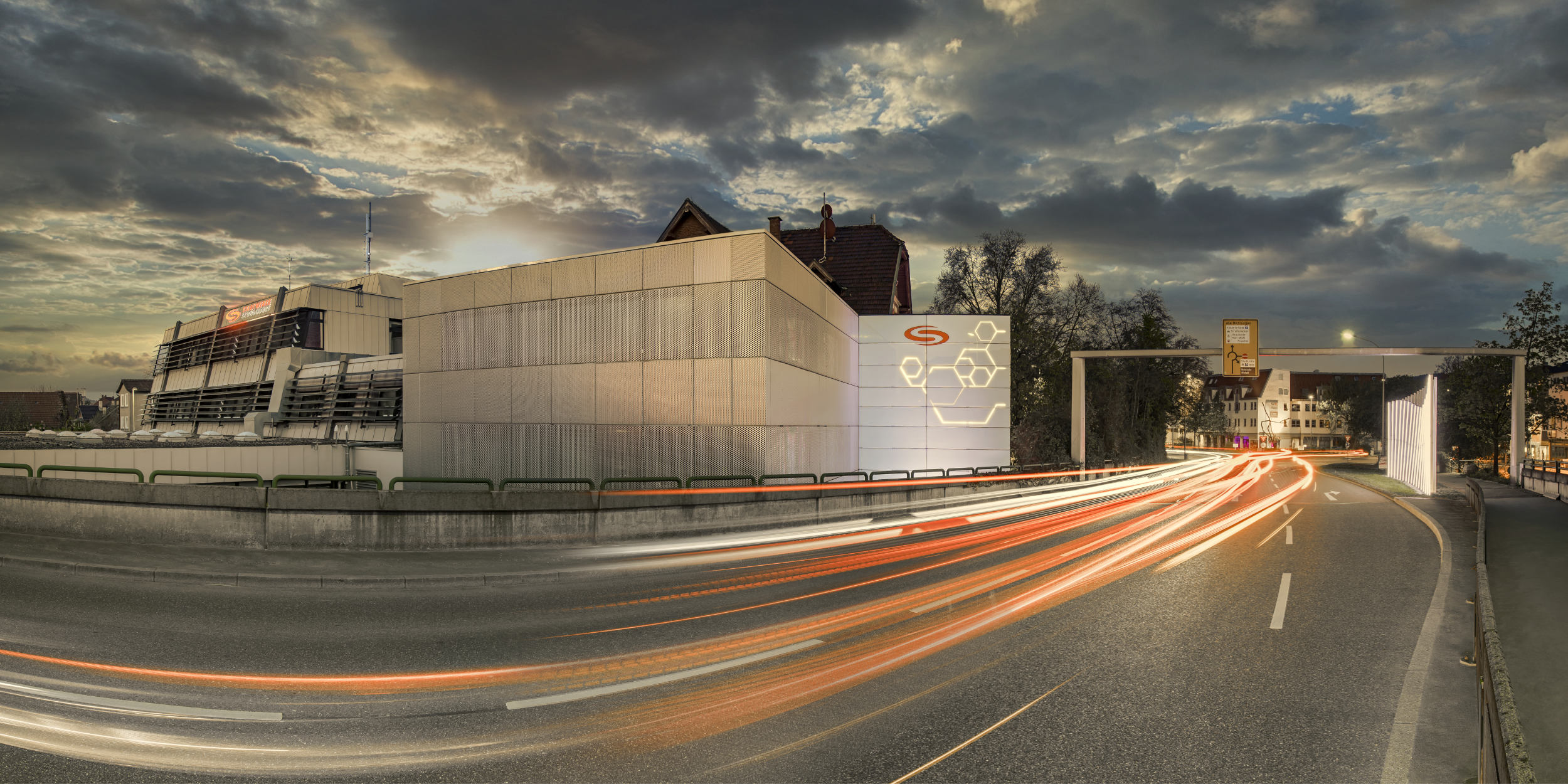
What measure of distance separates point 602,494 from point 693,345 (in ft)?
20.1

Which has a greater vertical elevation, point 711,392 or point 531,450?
point 711,392

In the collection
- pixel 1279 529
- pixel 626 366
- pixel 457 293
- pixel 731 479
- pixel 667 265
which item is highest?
pixel 667 265

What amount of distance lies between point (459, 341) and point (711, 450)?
1048cm

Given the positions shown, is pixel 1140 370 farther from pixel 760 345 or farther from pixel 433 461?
pixel 433 461

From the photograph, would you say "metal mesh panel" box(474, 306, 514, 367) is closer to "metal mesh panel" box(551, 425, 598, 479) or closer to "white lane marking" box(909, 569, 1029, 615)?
"metal mesh panel" box(551, 425, 598, 479)

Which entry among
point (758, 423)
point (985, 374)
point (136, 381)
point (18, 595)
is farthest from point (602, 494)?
point (136, 381)

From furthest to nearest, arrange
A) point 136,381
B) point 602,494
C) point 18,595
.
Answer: point 136,381
point 602,494
point 18,595

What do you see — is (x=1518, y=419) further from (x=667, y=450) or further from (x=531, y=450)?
(x=531, y=450)

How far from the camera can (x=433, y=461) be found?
80.2ft

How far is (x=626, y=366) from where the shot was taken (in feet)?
66.9

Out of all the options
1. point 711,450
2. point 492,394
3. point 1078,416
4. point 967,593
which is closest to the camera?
point 967,593

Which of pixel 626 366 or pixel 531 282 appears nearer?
pixel 626 366

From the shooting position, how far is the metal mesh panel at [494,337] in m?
22.7

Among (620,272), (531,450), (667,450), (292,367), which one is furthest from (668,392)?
(292,367)
